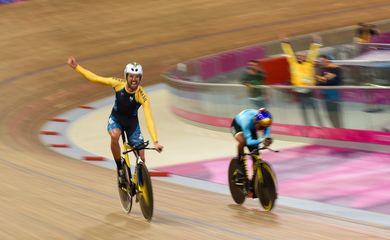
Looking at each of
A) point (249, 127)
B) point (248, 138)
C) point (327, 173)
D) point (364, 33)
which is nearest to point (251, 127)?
point (249, 127)

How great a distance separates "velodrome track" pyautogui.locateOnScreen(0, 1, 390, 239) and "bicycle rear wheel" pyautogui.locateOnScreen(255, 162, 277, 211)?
0.13m

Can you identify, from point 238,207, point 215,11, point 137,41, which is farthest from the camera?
point 215,11

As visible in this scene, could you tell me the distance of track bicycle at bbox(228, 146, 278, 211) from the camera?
7844 millimetres

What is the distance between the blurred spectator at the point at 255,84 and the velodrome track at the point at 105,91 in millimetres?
3053

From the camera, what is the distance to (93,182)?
10.5 m

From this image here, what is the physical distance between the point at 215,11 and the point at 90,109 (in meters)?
8.61

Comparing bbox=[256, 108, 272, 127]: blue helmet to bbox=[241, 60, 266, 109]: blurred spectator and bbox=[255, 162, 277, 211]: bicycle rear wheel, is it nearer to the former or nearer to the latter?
bbox=[255, 162, 277, 211]: bicycle rear wheel

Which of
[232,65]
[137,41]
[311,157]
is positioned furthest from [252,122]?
[137,41]

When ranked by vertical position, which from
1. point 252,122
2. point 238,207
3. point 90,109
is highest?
point 252,122

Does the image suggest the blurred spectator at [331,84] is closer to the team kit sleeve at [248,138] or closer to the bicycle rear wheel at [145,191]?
the team kit sleeve at [248,138]

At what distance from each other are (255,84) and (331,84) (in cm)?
174

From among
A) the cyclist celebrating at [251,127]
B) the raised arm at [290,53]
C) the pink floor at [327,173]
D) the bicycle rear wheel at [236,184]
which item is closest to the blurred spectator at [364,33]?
the raised arm at [290,53]

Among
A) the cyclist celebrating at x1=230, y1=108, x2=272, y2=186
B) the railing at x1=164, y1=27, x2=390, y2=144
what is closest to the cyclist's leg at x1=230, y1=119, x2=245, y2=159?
the cyclist celebrating at x1=230, y1=108, x2=272, y2=186

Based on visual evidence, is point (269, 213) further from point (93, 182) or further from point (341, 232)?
point (93, 182)
